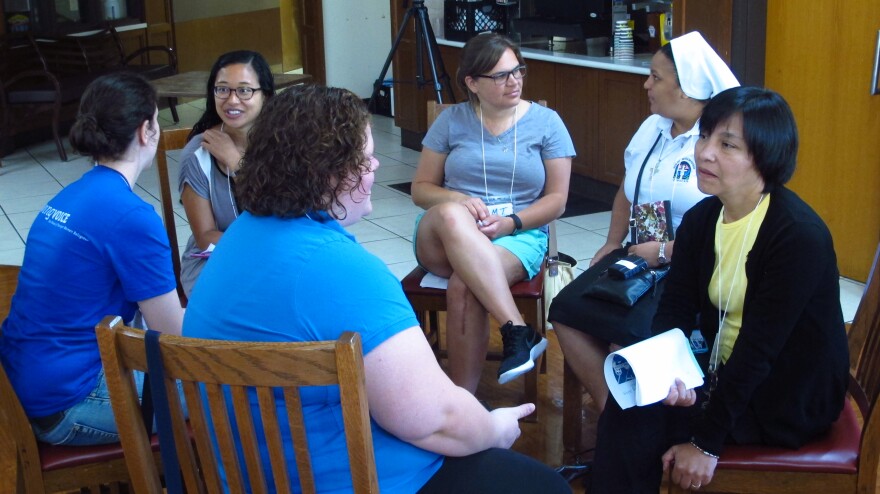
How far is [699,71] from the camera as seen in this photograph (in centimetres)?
260

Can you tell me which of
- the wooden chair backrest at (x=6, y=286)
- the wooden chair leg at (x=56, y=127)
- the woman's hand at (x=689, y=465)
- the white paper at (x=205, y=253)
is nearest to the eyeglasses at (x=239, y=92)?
the white paper at (x=205, y=253)

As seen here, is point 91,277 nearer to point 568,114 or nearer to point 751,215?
point 751,215

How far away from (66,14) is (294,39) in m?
3.64

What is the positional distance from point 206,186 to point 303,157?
4.17 ft

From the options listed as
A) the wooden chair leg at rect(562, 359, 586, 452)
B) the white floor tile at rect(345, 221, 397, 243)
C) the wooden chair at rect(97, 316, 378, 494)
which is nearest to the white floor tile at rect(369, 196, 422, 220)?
the white floor tile at rect(345, 221, 397, 243)

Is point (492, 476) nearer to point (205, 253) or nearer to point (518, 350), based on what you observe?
point (518, 350)

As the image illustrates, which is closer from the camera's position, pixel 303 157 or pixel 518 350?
A: pixel 303 157

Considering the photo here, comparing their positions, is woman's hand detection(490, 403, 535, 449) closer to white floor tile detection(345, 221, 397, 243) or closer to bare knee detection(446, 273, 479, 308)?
bare knee detection(446, 273, 479, 308)

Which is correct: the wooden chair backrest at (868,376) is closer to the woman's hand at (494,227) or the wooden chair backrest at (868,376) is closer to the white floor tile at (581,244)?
the woman's hand at (494,227)

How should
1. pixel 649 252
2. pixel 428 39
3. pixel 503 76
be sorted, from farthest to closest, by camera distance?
pixel 428 39, pixel 503 76, pixel 649 252

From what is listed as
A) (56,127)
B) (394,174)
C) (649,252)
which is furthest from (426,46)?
(649,252)

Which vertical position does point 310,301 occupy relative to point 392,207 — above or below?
above

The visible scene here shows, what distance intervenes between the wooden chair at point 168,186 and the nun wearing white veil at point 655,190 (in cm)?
108

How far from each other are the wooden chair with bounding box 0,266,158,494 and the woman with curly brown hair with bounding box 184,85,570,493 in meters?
0.49
